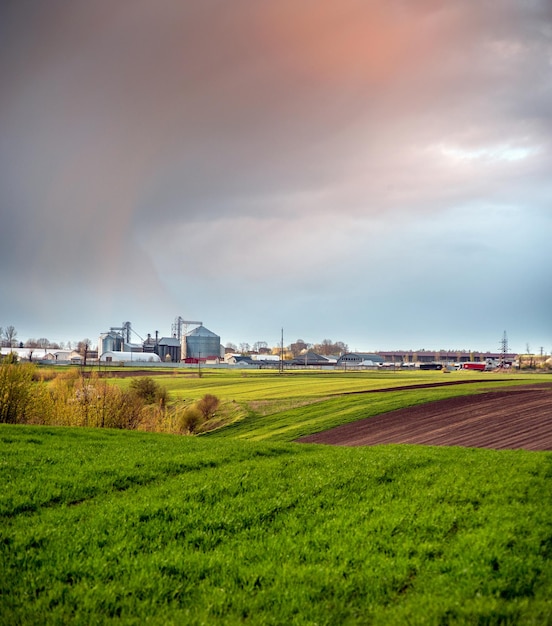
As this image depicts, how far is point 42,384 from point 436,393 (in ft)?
95.5

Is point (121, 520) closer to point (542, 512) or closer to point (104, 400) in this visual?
point (542, 512)

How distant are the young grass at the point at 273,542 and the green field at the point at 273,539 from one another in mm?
26

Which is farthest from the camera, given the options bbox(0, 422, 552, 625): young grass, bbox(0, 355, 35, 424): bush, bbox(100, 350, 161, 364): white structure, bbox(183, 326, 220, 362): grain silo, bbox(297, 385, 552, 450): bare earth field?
bbox(183, 326, 220, 362): grain silo

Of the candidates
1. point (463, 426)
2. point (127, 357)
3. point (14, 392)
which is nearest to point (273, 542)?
point (463, 426)

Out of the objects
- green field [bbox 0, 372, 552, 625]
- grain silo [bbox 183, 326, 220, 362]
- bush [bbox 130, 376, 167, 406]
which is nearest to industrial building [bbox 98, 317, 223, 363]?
grain silo [bbox 183, 326, 220, 362]

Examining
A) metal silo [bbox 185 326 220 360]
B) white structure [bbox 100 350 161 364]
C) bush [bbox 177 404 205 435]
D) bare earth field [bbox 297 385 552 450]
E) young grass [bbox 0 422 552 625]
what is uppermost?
metal silo [bbox 185 326 220 360]

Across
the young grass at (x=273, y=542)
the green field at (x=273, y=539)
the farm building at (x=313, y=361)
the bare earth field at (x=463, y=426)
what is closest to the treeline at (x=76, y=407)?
the bare earth field at (x=463, y=426)

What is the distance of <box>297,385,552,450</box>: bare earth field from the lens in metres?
25.1

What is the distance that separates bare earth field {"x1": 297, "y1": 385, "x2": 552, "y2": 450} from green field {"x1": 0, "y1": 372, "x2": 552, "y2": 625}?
12.4 m

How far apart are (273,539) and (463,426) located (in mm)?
23679

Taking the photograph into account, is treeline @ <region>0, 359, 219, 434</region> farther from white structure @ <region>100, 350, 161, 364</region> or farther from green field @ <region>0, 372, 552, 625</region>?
white structure @ <region>100, 350, 161, 364</region>

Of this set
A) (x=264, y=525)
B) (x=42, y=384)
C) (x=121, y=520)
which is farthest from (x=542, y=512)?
(x=42, y=384)

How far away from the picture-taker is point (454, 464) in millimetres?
12836

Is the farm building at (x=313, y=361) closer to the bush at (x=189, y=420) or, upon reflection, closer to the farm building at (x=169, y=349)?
the farm building at (x=169, y=349)
